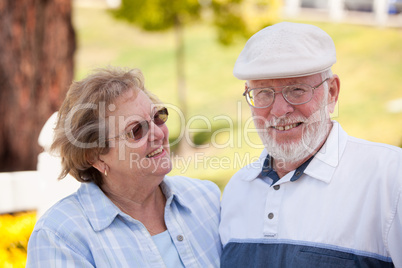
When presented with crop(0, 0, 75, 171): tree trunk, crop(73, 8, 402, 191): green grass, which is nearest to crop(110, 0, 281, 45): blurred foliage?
crop(73, 8, 402, 191): green grass

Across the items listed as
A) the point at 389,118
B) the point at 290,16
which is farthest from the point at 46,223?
the point at 290,16

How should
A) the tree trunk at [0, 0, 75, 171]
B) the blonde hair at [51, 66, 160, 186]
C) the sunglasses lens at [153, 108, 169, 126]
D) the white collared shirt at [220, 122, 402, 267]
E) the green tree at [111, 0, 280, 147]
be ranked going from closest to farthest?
the white collared shirt at [220, 122, 402, 267], the blonde hair at [51, 66, 160, 186], the sunglasses lens at [153, 108, 169, 126], the tree trunk at [0, 0, 75, 171], the green tree at [111, 0, 280, 147]

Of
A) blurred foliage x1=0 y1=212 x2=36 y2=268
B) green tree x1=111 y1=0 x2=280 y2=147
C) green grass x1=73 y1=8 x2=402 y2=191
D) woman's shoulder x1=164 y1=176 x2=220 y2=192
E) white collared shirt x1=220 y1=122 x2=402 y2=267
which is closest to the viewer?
white collared shirt x1=220 y1=122 x2=402 y2=267

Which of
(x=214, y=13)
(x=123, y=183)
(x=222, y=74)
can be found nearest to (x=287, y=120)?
(x=123, y=183)

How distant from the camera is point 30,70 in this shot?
618cm

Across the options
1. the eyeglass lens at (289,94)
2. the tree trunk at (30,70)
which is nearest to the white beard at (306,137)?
the eyeglass lens at (289,94)

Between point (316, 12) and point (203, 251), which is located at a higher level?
point (316, 12)

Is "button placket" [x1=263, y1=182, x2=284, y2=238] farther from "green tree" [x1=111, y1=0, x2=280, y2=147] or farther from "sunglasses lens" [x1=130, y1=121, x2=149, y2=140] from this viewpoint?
"green tree" [x1=111, y1=0, x2=280, y2=147]

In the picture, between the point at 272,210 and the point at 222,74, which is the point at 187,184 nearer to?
the point at 272,210

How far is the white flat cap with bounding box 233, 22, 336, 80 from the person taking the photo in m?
2.35

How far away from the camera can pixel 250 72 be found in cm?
244

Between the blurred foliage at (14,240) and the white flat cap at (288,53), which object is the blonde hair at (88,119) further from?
the blurred foliage at (14,240)

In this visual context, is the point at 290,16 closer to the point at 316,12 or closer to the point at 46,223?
the point at 316,12

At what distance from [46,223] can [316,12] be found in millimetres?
20135
